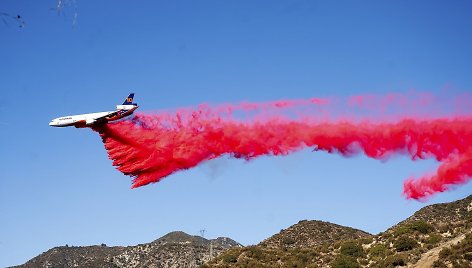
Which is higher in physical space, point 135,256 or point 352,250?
point 135,256

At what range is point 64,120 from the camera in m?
59.0

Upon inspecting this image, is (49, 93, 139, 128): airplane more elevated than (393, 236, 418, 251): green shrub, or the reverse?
(49, 93, 139, 128): airplane

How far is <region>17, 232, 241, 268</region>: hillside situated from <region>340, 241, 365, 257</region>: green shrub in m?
41.5

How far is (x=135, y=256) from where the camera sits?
500ft

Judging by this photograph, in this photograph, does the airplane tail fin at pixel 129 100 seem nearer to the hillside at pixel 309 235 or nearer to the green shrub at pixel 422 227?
the green shrub at pixel 422 227

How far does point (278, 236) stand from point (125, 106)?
69576 mm

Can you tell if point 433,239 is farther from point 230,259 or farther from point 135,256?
point 135,256

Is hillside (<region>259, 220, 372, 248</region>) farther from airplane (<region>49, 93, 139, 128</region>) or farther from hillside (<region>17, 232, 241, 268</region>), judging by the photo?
airplane (<region>49, 93, 139, 128</region>)

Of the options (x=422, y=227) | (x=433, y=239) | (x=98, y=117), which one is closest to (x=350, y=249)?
(x=422, y=227)

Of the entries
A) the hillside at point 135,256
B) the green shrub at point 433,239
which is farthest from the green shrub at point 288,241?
the green shrub at point 433,239

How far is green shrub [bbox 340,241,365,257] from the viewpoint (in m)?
80.1

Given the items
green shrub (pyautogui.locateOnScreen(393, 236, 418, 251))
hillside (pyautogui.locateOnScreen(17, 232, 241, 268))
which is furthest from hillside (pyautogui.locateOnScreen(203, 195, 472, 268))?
hillside (pyautogui.locateOnScreen(17, 232, 241, 268))

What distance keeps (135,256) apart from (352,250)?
282ft

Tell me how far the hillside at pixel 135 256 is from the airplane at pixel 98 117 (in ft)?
213
